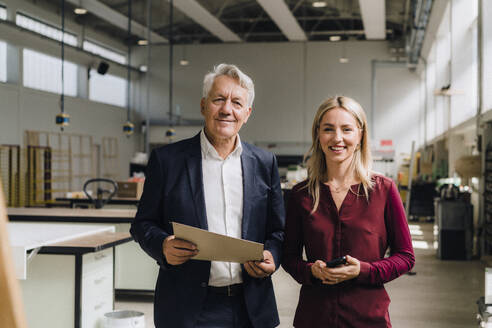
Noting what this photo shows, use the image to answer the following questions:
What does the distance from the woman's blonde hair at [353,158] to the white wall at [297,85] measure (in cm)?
1935

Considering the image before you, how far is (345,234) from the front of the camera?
200cm

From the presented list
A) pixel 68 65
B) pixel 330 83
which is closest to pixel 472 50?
pixel 330 83

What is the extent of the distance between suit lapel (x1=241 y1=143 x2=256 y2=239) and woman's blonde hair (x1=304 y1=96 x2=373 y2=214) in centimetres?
21

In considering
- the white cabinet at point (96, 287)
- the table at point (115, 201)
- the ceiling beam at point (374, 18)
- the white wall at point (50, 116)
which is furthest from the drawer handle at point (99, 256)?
the ceiling beam at point (374, 18)

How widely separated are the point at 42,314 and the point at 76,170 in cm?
1461

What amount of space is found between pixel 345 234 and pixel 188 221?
1.85 ft

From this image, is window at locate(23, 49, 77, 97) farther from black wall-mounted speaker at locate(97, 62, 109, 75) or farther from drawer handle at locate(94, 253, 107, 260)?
drawer handle at locate(94, 253, 107, 260)

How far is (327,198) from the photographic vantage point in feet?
6.75

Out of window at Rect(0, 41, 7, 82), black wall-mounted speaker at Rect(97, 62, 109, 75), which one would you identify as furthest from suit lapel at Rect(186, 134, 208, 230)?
black wall-mounted speaker at Rect(97, 62, 109, 75)

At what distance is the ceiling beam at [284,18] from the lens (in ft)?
52.4

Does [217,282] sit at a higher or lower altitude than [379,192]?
lower

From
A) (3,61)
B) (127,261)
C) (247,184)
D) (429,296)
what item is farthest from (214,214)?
(3,61)

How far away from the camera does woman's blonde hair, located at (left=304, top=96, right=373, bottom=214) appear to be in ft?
6.75

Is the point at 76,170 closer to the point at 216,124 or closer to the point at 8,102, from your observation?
the point at 8,102
